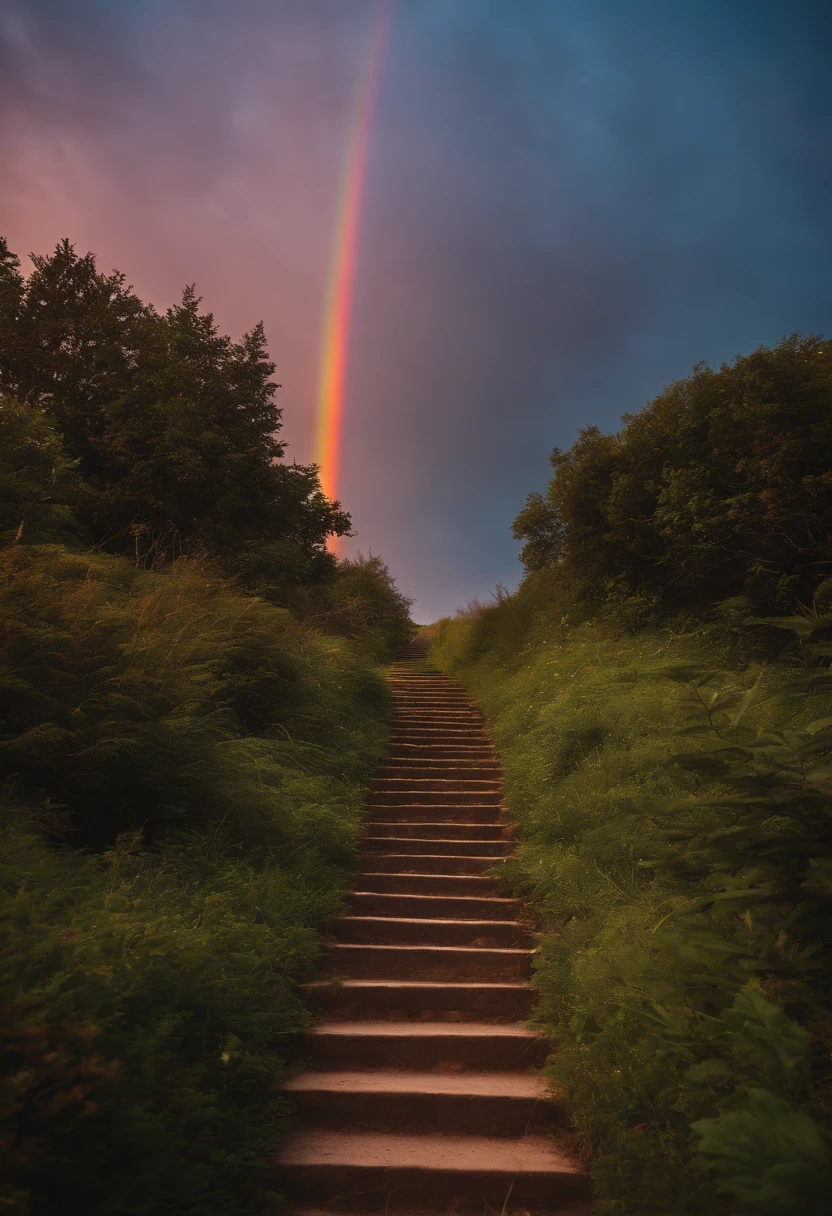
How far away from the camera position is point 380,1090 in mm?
4062

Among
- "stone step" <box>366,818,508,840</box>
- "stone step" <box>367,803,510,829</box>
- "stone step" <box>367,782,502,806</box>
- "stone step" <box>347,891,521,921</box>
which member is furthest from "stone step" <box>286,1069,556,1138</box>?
"stone step" <box>367,782,502,806</box>

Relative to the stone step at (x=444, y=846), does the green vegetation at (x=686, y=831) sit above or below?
above

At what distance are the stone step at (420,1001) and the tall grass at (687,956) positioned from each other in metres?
0.30

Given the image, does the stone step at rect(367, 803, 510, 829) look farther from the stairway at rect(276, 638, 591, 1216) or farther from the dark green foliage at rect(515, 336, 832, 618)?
the dark green foliage at rect(515, 336, 832, 618)

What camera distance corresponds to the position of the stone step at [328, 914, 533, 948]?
5.68m

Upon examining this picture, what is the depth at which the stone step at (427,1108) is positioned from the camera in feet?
12.9

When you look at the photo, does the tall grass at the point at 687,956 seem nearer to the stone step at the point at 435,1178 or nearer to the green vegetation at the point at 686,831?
the green vegetation at the point at 686,831

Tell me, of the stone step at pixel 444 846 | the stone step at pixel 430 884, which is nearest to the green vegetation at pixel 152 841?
the stone step at pixel 430 884

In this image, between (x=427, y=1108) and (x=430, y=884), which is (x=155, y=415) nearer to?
(x=430, y=884)

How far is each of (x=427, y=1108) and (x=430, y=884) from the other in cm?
260

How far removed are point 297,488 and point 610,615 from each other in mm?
8054

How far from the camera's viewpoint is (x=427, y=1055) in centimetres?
448

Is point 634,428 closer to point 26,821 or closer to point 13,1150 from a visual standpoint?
point 26,821

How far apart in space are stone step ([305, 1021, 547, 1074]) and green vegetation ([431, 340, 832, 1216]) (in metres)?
0.30
